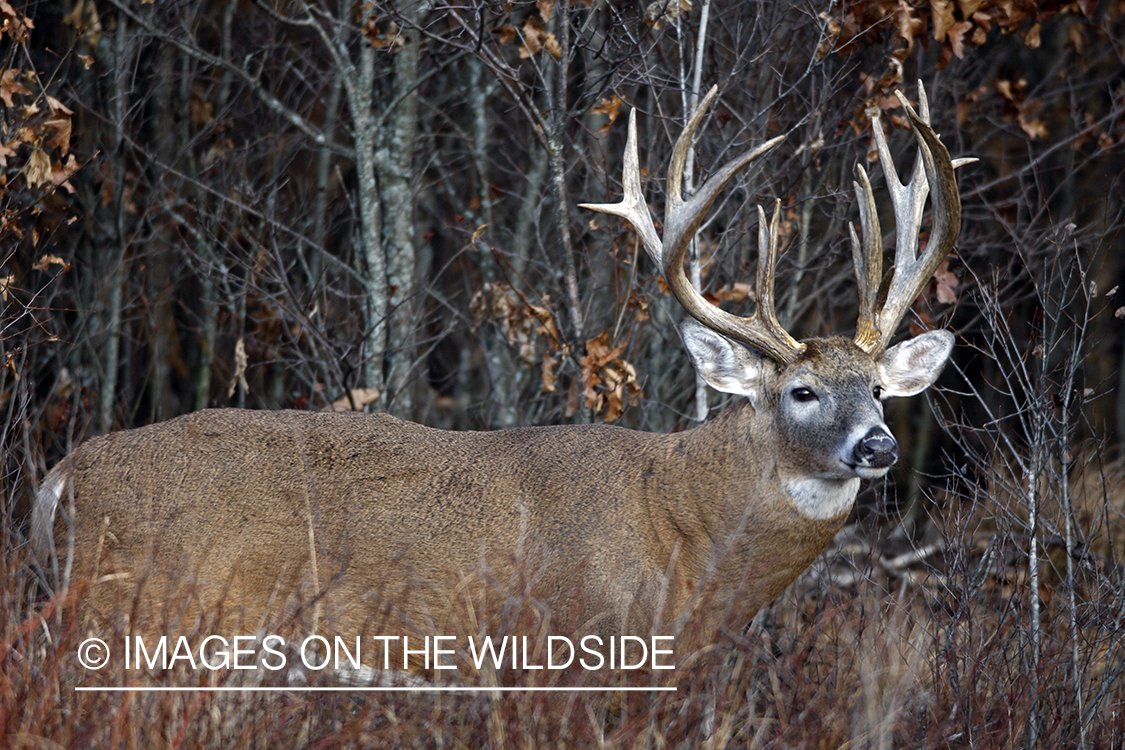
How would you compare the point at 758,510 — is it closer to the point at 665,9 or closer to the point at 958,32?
the point at 665,9

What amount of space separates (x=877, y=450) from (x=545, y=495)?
1219 mm

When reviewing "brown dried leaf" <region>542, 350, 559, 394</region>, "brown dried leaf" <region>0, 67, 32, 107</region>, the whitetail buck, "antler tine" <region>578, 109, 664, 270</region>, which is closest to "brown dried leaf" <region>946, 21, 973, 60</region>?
the whitetail buck

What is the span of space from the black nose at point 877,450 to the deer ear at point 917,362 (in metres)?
0.62

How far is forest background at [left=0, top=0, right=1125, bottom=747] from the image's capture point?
13.4 ft

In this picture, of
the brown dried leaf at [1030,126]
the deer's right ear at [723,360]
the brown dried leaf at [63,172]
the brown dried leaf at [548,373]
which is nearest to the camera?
the deer's right ear at [723,360]

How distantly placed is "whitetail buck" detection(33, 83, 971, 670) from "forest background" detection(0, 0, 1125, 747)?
0.33 metres

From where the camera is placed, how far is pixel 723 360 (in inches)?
180

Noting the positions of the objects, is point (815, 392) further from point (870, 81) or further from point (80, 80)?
point (80, 80)

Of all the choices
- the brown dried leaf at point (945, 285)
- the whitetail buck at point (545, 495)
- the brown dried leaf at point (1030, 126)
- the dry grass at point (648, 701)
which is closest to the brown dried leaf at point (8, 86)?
the whitetail buck at point (545, 495)

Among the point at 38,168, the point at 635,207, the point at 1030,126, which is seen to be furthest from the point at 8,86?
the point at 1030,126

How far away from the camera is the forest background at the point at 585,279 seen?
161 inches

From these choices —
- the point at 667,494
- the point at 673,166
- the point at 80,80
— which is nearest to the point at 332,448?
the point at 667,494

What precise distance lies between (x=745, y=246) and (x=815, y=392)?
2586mm

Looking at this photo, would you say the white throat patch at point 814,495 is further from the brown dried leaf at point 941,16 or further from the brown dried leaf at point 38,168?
the brown dried leaf at point 38,168
